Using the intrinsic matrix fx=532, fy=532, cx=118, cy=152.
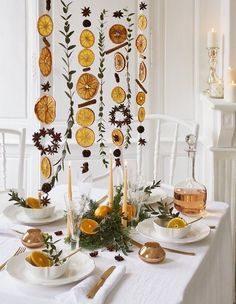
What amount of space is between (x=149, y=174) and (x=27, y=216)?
5.87 ft

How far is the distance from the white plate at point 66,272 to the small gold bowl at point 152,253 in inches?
6.3

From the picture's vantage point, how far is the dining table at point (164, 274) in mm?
1255

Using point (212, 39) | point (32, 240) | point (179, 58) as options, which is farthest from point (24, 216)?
point (179, 58)

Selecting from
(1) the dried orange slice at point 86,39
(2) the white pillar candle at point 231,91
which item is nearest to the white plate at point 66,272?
(1) the dried orange slice at point 86,39

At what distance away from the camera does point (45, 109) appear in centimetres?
139

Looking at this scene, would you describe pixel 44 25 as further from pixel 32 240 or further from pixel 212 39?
pixel 212 39

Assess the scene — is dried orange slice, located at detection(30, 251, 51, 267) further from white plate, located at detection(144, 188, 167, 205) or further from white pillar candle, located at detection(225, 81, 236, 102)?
white pillar candle, located at detection(225, 81, 236, 102)

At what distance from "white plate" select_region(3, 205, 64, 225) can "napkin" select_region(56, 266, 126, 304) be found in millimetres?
541

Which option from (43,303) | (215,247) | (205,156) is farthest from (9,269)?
(205,156)

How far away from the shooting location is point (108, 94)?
3498 millimetres

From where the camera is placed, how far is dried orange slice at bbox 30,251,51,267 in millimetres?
1332

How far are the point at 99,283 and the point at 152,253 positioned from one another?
0.23 metres

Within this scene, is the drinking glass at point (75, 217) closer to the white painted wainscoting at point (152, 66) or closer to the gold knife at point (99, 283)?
the gold knife at point (99, 283)

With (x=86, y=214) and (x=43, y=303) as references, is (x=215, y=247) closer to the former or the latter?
(x=86, y=214)
